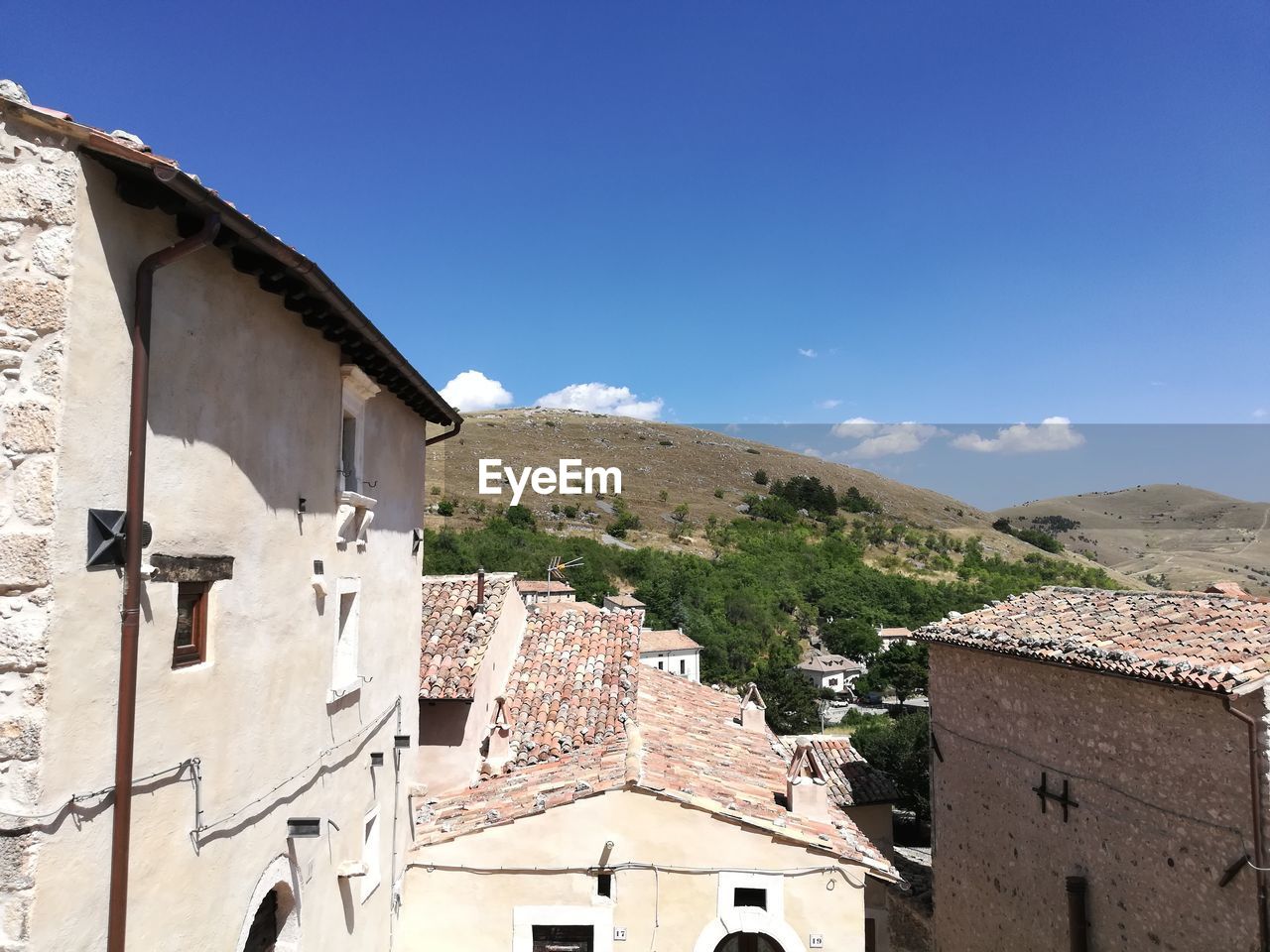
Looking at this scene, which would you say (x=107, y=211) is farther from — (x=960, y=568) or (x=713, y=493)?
(x=713, y=493)

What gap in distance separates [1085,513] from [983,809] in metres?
153

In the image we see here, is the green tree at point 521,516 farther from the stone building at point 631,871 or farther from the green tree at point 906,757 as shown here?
the stone building at point 631,871

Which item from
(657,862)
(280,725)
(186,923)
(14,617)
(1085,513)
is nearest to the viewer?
(14,617)

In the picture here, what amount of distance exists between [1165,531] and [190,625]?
150 metres

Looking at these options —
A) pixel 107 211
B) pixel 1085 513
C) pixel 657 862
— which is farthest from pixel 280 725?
pixel 1085 513

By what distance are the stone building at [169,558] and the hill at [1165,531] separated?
274ft

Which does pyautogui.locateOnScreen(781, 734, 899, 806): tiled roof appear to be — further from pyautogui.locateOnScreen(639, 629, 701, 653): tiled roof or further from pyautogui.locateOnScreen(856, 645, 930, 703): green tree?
pyautogui.locateOnScreen(856, 645, 930, 703): green tree

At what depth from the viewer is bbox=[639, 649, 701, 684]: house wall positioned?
1923 inches

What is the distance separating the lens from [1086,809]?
36.3 feet

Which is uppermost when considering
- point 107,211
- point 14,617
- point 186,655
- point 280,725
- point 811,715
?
point 107,211

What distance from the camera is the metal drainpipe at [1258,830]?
320 inches

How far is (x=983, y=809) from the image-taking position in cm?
1385

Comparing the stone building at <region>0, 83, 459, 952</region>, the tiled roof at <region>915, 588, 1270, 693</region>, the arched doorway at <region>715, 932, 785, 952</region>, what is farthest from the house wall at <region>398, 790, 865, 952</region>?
the tiled roof at <region>915, 588, 1270, 693</region>

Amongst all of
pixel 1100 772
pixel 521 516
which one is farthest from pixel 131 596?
pixel 521 516
